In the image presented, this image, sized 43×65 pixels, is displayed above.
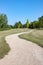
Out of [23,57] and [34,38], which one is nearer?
[23,57]

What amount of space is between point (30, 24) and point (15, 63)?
113 meters

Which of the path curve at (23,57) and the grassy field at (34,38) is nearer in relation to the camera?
the path curve at (23,57)

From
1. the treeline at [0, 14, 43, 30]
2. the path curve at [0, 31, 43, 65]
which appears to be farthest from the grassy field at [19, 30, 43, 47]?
the treeline at [0, 14, 43, 30]

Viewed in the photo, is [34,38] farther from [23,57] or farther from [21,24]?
[21,24]

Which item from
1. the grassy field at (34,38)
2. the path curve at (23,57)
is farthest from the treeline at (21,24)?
the path curve at (23,57)

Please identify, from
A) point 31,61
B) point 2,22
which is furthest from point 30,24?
point 31,61

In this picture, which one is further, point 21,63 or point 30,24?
point 30,24

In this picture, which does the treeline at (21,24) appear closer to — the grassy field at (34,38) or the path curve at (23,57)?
the grassy field at (34,38)

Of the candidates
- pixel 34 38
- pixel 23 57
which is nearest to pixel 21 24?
pixel 34 38

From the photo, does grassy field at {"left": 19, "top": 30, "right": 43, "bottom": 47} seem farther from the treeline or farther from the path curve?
the treeline

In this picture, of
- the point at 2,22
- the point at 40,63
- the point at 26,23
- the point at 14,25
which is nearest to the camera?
the point at 40,63

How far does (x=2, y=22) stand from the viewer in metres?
97.8

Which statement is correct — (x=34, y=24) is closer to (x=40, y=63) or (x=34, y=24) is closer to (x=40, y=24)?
(x=40, y=24)

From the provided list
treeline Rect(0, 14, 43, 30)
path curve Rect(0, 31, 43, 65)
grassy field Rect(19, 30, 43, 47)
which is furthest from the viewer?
treeline Rect(0, 14, 43, 30)
